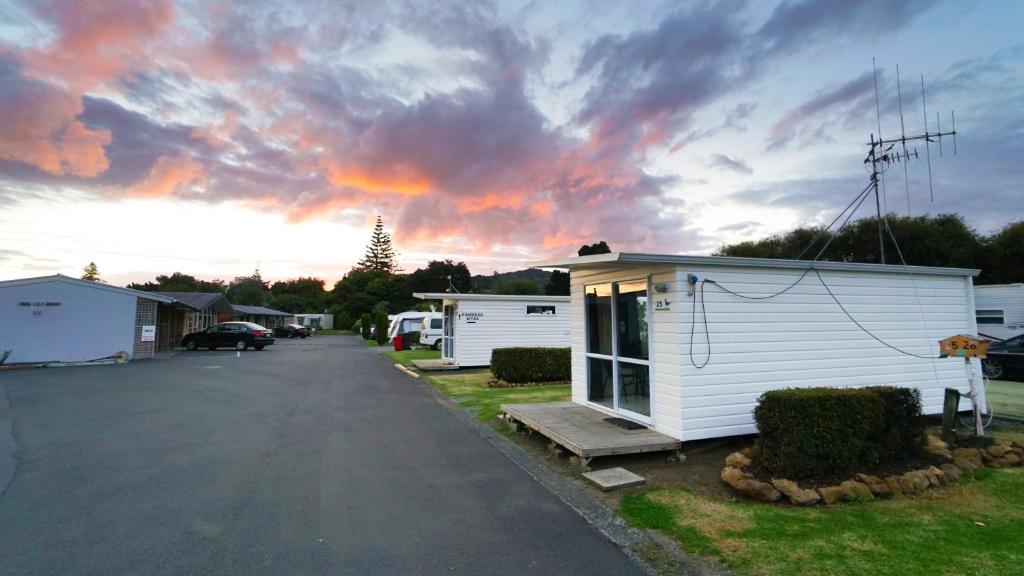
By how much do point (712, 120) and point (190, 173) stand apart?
15.0 metres

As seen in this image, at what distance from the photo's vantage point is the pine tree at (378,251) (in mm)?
84125

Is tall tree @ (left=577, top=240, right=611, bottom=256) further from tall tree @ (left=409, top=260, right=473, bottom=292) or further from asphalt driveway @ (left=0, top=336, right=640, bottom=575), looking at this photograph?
asphalt driveway @ (left=0, top=336, right=640, bottom=575)

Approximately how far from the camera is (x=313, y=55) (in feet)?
37.8

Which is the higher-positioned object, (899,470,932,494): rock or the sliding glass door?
the sliding glass door

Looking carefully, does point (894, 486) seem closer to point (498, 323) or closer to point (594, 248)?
point (498, 323)

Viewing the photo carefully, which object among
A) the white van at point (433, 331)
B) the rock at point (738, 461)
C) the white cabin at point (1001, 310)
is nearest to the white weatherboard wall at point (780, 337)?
the rock at point (738, 461)

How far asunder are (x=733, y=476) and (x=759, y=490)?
12.3 inches

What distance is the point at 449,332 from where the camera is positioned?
18.5m

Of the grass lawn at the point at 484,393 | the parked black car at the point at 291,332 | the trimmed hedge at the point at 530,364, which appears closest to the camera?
the grass lawn at the point at 484,393

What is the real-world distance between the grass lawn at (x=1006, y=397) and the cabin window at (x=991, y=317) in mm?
4550

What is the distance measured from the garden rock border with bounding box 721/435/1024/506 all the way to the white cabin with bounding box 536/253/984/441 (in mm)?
1077

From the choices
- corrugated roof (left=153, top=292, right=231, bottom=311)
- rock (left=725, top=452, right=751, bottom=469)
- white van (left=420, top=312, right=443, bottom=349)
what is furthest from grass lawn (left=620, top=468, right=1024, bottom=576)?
corrugated roof (left=153, top=292, right=231, bottom=311)

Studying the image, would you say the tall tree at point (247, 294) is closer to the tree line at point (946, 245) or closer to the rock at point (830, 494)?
the tree line at point (946, 245)

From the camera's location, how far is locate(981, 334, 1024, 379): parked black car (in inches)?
509
